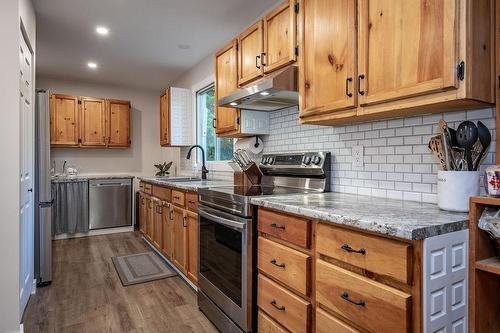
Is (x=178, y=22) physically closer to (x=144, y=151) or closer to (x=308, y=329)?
(x=308, y=329)

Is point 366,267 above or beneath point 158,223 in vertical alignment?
above

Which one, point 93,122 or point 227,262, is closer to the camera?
point 227,262

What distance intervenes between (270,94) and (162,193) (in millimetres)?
1982

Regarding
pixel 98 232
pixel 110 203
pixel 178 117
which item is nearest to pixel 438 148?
pixel 178 117

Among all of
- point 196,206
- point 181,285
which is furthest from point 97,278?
point 196,206

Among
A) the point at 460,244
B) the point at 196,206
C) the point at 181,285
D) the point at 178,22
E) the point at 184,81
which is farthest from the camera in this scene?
the point at 184,81

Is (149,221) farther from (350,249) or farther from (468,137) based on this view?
(468,137)

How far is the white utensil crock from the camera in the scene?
1.26 m

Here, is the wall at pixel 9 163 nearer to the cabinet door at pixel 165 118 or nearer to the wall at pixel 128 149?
the cabinet door at pixel 165 118

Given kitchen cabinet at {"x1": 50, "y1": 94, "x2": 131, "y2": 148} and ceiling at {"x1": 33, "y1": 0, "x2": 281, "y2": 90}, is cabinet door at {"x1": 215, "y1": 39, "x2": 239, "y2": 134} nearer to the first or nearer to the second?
ceiling at {"x1": 33, "y1": 0, "x2": 281, "y2": 90}

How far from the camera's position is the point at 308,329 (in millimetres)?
1446

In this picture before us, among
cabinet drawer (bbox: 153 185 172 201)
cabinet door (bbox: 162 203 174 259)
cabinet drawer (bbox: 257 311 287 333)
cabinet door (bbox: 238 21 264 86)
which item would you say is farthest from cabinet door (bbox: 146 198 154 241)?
cabinet drawer (bbox: 257 311 287 333)

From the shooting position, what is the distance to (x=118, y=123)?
549 cm

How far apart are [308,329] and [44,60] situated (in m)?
4.80
